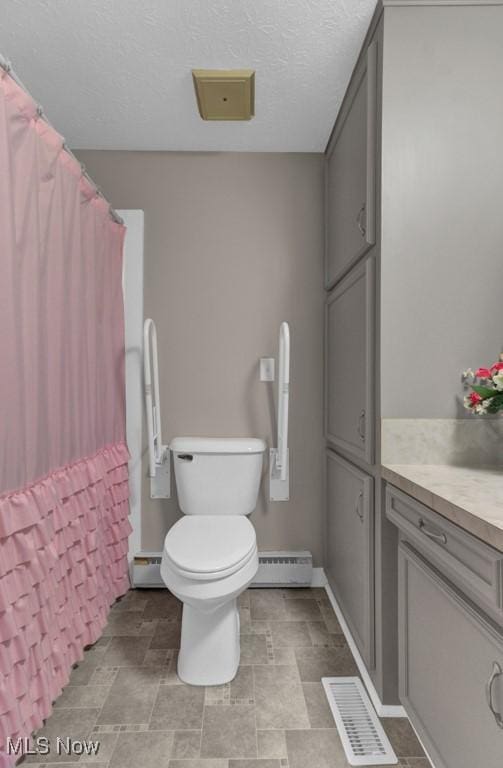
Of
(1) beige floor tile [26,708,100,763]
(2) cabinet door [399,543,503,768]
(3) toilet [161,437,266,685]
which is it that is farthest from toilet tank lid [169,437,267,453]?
(1) beige floor tile [26,708,100,763]

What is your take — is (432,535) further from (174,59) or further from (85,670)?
(174,59)

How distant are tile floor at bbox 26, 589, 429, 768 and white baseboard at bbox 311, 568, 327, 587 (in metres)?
0.28

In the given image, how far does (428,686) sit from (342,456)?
885 mm

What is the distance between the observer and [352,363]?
65.2 inches

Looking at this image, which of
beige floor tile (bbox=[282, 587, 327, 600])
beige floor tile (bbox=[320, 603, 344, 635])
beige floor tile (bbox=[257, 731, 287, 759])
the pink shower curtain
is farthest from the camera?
beige floor tile (bbox=[282, 587, 327, 600])

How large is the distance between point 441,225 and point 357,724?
4.94 ft

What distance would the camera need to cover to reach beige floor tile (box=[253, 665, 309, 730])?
1.30 m

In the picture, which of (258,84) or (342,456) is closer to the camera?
(258,84)

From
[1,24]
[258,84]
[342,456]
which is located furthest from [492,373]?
[1,24]

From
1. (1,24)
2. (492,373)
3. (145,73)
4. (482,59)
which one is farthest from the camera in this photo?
(145,73)

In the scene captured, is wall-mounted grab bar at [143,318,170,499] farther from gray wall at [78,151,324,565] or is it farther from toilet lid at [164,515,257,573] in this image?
toilet lid at [164,515,257,573]

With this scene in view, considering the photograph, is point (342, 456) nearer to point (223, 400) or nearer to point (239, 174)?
point (223, 400)

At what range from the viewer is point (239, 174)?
2.18 meters

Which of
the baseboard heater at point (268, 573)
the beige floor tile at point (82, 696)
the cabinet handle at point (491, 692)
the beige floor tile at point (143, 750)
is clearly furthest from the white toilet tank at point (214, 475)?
the cabinet handle at point (491, 692)
